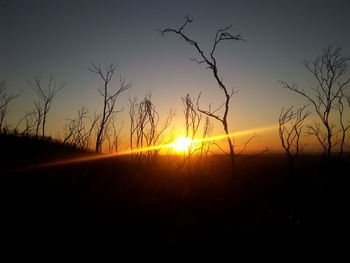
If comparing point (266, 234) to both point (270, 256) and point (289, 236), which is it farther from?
point (270, 256)

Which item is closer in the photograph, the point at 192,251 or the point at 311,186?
the point at 192,251

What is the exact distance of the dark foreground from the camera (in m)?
6.62

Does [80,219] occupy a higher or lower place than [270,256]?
higher

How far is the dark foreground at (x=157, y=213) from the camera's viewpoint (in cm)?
662

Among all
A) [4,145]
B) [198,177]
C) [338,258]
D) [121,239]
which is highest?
[4,145]

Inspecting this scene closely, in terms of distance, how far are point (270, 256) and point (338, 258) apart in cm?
150

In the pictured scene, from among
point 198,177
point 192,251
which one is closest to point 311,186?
point 198,177

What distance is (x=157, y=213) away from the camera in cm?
899

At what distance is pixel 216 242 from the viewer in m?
7.02

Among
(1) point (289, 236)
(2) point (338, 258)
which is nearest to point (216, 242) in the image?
(1) point (289, 236)

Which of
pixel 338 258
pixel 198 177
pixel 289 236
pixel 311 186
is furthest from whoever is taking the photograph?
pixel 311 186

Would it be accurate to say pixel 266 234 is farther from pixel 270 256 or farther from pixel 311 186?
pixel 311 186

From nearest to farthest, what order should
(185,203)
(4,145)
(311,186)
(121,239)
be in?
(121,239), (185,203), (4,145), (311,186)

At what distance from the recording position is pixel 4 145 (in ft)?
42.4
